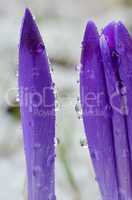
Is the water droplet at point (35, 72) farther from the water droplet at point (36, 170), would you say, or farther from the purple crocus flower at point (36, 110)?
the water droplet at point (36, 170)

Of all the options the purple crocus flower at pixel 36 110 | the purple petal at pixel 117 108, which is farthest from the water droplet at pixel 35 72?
the purple petal at pixel 117 108

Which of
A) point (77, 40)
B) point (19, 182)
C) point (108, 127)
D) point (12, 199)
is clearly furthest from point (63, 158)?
point (77, 40)

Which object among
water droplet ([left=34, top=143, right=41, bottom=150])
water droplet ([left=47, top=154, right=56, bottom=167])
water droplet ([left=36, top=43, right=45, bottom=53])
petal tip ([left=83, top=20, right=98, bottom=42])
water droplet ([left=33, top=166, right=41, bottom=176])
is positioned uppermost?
petal tip ([left=83, top=20, right=98, bottom=42])

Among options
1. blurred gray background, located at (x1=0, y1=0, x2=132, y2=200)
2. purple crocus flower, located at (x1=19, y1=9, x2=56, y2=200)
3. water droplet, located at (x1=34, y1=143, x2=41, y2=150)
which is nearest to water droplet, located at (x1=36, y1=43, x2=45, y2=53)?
purple crocus flower, located at (x1=19, y1=9, x2=56, y2=200)

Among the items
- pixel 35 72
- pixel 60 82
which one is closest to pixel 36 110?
pixel 35 72

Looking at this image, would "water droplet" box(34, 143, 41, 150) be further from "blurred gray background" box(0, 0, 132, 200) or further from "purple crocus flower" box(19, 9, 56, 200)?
"blurred gray background" box(0, 0, 132, 200)

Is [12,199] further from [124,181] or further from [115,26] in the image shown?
[115,26]
